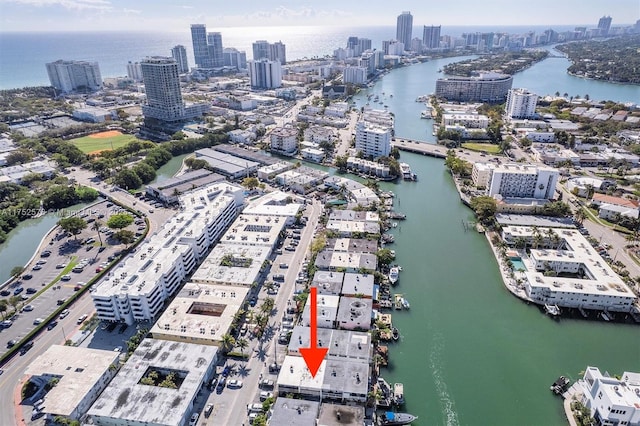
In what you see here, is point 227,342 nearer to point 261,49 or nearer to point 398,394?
point 398,394

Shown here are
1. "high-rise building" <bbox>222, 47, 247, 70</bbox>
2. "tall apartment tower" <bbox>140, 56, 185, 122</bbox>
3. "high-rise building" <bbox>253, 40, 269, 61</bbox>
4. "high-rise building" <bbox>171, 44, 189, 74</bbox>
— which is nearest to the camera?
"tall apartment tower" <bbox>140, 56, 185, 122</bbox>

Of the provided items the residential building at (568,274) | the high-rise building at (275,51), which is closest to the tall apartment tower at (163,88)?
the residential building at (568,274)

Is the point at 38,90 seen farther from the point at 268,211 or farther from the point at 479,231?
the point at 479,231

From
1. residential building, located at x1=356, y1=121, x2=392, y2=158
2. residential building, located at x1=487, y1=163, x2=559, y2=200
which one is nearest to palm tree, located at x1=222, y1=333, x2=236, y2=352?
residential building, located at x1=487, y1=163, x2=559, y2=200

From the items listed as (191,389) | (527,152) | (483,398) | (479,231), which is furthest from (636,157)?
(191,389)

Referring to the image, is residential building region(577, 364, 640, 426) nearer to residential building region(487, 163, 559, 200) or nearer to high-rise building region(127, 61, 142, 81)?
residential building region(487, 163, 559, 200)
